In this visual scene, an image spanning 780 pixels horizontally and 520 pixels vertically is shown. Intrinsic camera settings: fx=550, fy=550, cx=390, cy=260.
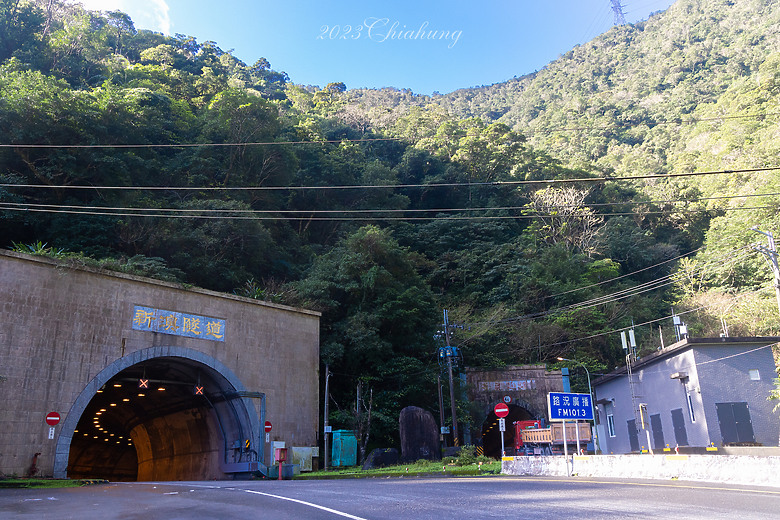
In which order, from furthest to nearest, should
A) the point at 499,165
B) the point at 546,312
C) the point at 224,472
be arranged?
the point at 499,165 < the point at 546,312 < the point at 224,472

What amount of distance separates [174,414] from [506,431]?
828 inches

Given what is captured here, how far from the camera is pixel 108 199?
27.9 m

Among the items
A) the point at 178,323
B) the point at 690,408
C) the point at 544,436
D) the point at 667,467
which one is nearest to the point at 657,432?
the point at 690,408

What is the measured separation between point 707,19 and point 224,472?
4467 inches

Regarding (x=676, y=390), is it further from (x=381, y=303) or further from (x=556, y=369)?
(x=381, y=303)

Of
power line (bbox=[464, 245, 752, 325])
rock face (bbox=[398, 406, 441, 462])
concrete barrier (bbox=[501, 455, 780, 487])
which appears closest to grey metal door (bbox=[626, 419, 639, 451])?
power line (bbox=[464, 245, 752, 325])

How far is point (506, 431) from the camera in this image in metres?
36.3

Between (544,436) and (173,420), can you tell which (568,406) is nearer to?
(544,436)

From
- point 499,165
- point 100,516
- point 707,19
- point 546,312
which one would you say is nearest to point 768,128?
point 499,165

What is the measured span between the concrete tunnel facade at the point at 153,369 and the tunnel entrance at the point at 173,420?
7 cm

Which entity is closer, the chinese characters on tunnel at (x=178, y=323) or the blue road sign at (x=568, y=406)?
the blue road sign at (x=568, y=406)

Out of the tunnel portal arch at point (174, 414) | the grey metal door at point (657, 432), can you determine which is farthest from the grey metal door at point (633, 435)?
the tunnel portal arch at point (174, 414)

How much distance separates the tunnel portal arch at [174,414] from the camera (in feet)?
64.3

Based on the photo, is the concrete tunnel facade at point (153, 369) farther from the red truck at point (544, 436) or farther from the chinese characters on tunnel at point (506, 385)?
the chinese characters on tunnel at point (506, 385)
